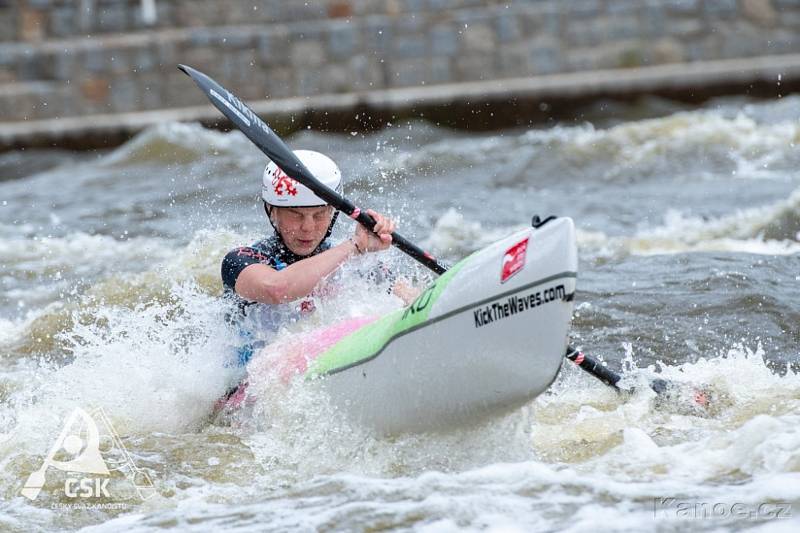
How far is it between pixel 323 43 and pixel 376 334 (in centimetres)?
1138

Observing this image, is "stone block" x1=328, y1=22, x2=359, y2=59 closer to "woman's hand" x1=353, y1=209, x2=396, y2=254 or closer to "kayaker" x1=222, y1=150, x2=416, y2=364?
"kayaker" x1=222, y1=150, x2=416, y2=364

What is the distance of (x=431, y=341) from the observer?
4445 mm

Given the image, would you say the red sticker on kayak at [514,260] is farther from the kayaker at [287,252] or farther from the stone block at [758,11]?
the stone block at [758,11]

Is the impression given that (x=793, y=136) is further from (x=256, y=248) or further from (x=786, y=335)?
(x=256, y=248)

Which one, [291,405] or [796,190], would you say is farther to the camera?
[796,190]

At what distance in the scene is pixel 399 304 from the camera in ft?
17.9

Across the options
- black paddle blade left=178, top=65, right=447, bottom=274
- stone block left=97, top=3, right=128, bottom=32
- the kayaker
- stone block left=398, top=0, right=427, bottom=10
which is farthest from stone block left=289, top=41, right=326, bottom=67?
the kayaker

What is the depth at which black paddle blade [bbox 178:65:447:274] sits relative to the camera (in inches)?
204

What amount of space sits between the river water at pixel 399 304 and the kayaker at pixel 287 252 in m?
0.19

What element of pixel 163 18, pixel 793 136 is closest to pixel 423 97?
pixel 163 18

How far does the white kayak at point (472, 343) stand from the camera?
13.6 ft

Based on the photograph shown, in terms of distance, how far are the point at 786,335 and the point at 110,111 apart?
420 inches

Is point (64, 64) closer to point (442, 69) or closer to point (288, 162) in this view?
point (442, 69)

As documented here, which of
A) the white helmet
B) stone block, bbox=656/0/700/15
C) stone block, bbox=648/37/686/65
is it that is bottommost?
the white helmet
